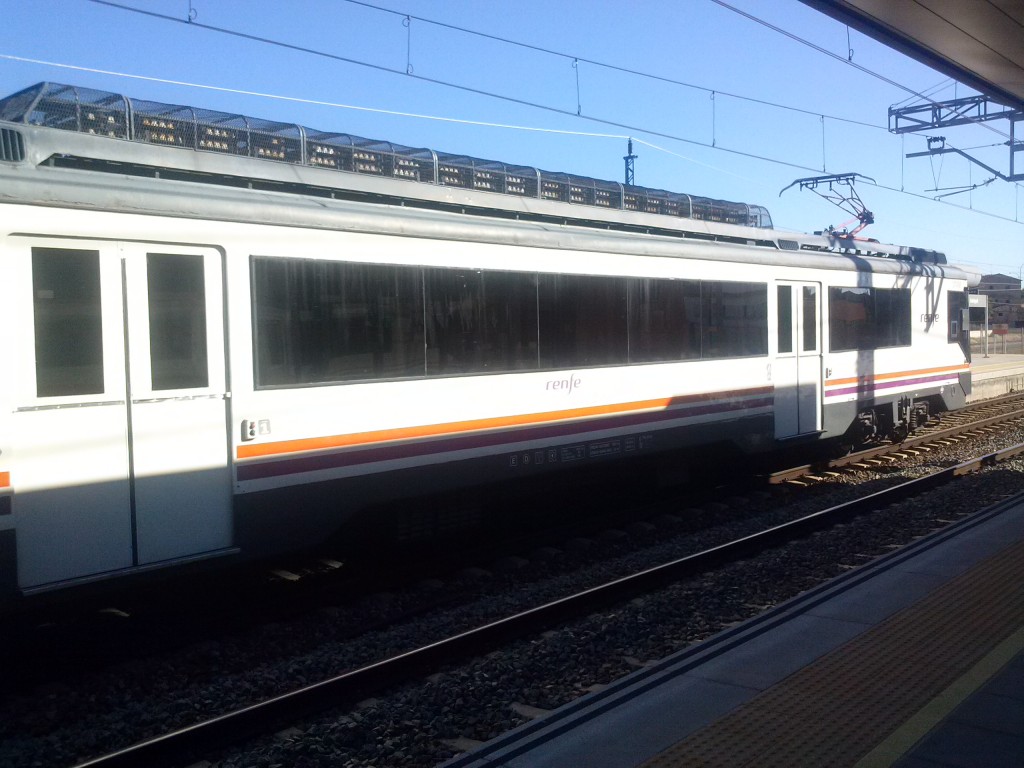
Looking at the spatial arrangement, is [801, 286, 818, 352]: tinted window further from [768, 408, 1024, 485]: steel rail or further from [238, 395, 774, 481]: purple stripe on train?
[238, 395, 774, 481]: purple stripe on train

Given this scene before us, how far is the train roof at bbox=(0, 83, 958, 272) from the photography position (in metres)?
6.06

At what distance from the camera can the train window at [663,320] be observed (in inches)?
365

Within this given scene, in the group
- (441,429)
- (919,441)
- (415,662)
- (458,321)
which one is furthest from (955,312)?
(415,662)

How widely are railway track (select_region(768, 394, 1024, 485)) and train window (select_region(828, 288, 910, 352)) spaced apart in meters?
1.62

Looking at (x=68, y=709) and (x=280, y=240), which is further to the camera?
(x=280, y=240)

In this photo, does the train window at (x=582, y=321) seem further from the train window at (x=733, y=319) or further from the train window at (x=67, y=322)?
the train window at (x=67, y=322)

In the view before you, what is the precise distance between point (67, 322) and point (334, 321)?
1.88m

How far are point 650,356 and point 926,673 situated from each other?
5.14 meters

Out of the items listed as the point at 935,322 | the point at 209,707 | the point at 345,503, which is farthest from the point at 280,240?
the point at 935,322

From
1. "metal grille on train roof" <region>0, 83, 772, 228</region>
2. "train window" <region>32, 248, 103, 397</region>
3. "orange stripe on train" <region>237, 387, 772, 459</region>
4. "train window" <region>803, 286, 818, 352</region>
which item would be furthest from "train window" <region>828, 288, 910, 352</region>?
"train window" <region>32, 248, 103, 397</region>

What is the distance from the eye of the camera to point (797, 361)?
38.4ft

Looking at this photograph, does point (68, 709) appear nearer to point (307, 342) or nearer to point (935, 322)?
point (307, 342)

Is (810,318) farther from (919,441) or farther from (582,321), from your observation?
(582,321)

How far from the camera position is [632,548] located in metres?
8.73
